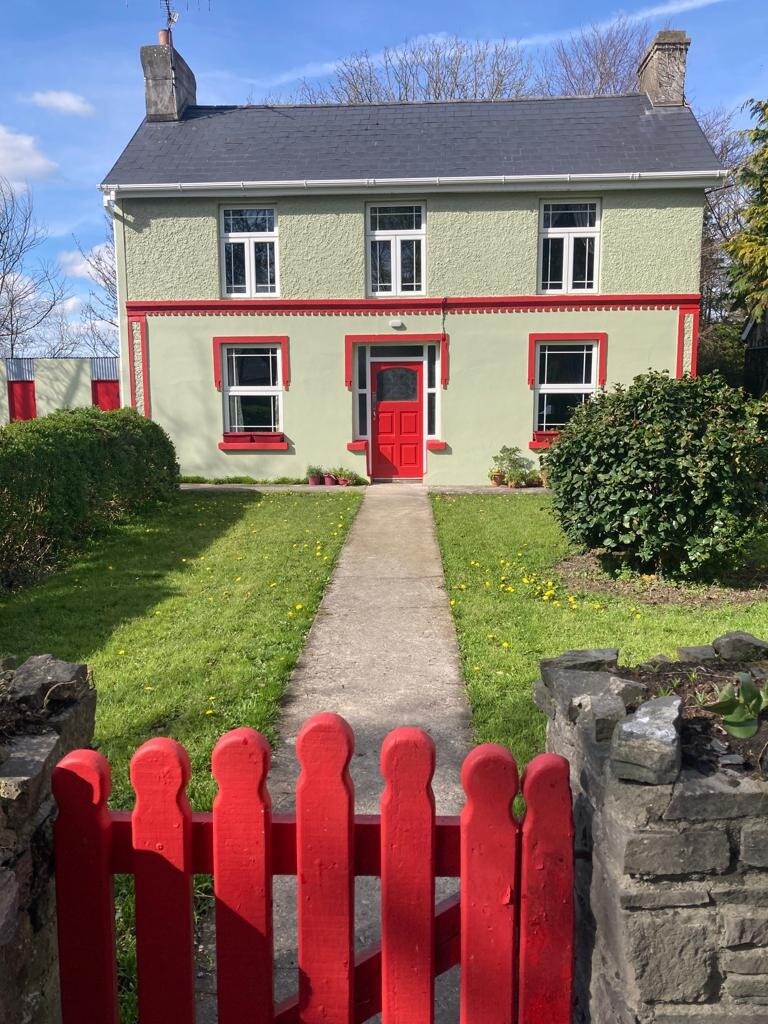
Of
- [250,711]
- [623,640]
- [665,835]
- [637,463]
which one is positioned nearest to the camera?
[665,835]

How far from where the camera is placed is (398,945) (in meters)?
1.85

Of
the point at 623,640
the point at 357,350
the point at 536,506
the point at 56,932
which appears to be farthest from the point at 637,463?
the point at 357,350

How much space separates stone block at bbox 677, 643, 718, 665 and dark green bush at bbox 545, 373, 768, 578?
15.0 ft

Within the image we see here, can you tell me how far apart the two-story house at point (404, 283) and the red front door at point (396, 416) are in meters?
0.04

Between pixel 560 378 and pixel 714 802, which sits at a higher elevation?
pixel 560 378

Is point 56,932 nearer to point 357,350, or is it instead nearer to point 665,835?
point 665,835

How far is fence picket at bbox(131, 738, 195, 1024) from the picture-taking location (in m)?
1.77

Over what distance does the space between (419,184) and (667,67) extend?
6442mm

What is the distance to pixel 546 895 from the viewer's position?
72.3 inches

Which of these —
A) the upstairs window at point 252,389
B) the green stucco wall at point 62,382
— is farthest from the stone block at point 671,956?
the green stucco wall at point 62,382

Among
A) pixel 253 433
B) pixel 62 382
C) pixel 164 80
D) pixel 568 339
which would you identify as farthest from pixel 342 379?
pixel 62 382

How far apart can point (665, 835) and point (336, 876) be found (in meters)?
0.74

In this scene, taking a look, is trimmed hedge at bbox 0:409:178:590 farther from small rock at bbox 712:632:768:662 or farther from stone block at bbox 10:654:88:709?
small rock at bbox 712:632:768:662

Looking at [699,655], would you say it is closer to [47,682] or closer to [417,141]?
[47,682]
